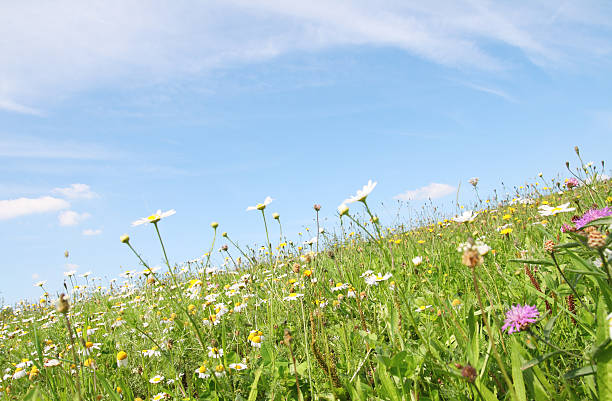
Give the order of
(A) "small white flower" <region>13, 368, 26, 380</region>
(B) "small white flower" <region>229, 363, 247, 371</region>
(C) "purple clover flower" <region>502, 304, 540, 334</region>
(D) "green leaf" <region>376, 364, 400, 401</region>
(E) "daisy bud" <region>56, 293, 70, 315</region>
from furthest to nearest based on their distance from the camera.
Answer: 1. (A) "small white flower" <region>13, 368, 26, 380</region>
2. (B) "small white flower" <region>229, 363, 247, 371</region>
3. (D) "green leaf" <region>376, 364, 400, 401</region>
4. (C) "purple clover flower" <region>502, 304, 540, 334</region>
5. (E) "daisy bud" <region>56, 293, 70, 315</region>

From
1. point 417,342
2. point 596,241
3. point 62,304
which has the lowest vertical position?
point 417,342

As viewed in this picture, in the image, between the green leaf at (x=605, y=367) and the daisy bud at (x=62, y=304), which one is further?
the green leaf at (x=605, y=367)

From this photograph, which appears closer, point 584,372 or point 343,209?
point 584,372

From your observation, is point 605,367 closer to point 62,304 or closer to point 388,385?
point 388,385

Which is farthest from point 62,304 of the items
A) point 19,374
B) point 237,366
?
point 19,374

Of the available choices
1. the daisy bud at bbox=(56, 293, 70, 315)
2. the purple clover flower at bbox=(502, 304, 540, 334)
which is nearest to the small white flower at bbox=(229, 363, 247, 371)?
the daisy bud at bbox=(56, 293, 70, 315)

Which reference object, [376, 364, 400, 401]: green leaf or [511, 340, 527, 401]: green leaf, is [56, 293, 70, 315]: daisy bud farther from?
[511, 340, 527, 401]: green leaf

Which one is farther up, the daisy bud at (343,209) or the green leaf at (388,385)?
the daisy bud at (343,209)

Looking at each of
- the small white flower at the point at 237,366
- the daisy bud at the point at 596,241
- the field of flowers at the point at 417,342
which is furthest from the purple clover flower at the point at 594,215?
the small white flower at the point at 237,366

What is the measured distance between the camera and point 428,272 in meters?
3.23

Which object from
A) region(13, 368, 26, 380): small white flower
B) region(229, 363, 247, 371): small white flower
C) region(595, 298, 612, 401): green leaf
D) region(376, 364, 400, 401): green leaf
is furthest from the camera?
region(13, 368, 26, 380): small white flower

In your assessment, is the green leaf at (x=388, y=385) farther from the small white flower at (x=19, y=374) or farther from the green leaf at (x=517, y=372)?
the small white flower at (x=19, y=374)

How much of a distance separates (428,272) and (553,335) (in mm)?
1585

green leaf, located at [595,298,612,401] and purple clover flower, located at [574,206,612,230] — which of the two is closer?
green leaf, located at [595,298,612,401]
